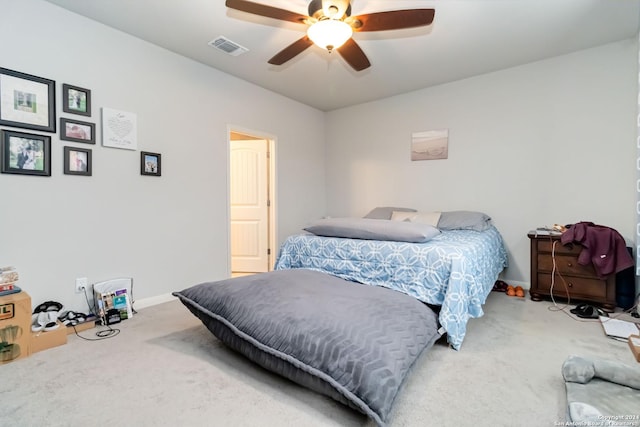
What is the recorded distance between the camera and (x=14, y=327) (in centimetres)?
197

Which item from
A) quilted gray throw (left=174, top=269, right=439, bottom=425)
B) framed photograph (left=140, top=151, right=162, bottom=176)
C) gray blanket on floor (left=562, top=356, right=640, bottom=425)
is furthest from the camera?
framed photograph (left=140, top=151, right=162, bottom=176)

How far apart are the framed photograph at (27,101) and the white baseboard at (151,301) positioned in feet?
5.25

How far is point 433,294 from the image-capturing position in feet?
7.12

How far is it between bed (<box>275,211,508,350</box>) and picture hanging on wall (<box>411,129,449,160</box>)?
1.44 meters

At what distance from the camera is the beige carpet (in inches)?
56.2

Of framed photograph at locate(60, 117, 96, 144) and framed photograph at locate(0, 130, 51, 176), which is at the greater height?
framed photograph at locate(60, 117, 96, 144)

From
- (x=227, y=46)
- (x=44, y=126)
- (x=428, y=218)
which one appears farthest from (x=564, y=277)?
(x=44, y=126)

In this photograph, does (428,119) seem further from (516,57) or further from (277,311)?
(277,311)

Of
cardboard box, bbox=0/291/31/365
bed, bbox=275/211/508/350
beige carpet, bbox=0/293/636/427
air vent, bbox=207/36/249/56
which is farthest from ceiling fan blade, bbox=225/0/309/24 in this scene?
cardboard box, bbox=0/291/31/365

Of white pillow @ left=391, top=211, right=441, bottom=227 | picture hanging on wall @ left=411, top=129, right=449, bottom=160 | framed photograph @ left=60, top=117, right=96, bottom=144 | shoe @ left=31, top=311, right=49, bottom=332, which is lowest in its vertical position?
shoe @ left=31, top=311, right=49, bottom=332

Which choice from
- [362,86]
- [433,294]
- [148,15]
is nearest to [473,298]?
[433,294]

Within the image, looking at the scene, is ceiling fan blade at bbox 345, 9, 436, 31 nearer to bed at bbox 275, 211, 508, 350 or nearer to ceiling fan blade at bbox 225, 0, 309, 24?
ceiling fan blade at bbox 225, 0, 309, 24

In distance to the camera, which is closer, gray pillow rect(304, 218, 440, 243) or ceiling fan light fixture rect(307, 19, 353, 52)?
ceiling fan light fixture rect(307, 19, 353, 52)

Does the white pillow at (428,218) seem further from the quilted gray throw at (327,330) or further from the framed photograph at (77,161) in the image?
the framed photograph at (77,161)
